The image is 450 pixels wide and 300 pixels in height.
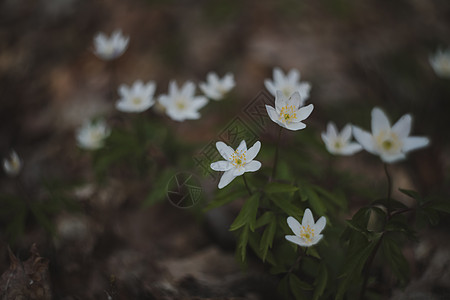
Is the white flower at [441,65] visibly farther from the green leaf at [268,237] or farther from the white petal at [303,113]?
the green leaf at [268,237]

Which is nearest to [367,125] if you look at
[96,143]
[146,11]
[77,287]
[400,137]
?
[400,137]

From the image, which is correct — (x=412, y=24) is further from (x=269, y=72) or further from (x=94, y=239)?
(x=94, y=239)

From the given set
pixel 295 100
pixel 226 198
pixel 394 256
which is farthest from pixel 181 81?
pixel 394 256

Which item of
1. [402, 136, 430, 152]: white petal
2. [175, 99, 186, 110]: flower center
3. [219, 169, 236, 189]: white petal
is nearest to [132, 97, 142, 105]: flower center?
[175, 99, 186, 110]: flower center

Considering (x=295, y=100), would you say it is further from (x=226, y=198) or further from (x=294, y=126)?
(x=226, y=198)

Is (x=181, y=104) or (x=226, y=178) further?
(x=181, y=104)

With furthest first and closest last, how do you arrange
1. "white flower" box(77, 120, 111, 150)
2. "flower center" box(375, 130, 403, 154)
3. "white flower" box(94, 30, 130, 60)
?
"white flower" box(77, 120, 111, 150), "white flower" box(94, 30, 130, 60), "flower center" box(375, 130, 403, 154)

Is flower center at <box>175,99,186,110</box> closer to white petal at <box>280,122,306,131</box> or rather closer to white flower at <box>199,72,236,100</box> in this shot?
white flower at <box>199,72,236,100</box>
